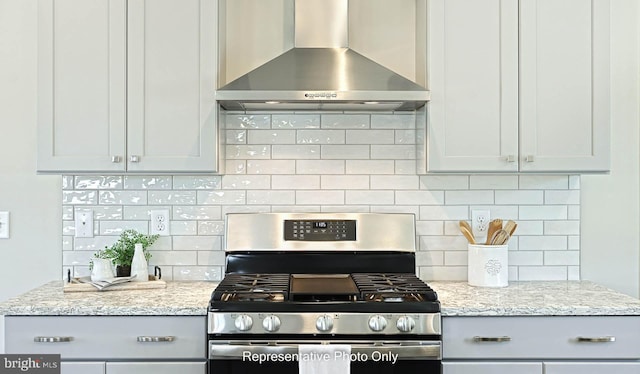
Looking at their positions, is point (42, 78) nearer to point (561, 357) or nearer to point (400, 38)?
point (400, 38)

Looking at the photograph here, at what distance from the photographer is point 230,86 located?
103 inches

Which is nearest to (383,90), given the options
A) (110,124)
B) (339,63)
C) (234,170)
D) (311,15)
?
(339,63)

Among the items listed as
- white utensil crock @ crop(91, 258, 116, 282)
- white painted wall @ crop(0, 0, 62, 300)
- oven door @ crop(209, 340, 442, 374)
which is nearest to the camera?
oven door @ crop(209, 340, 442, 374)

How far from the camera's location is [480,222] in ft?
9.84

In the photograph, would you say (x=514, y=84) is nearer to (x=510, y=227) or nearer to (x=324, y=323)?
(x=510, y=227)

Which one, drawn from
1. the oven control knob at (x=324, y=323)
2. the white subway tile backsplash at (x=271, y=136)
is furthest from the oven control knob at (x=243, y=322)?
the white subway tile backsplash at (x=271, y=136)

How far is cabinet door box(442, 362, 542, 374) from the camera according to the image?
2332 millimetres

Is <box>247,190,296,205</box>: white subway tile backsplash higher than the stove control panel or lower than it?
higher

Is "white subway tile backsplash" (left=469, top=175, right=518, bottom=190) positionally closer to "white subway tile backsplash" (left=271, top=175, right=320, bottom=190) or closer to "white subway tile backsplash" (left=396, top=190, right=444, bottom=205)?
"white subway tile backsplash" (left=396, top=190, right=444, bottom=205)

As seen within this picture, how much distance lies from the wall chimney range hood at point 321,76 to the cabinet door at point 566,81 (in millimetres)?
456

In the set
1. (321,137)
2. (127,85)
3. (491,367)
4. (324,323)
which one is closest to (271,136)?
(321,137)

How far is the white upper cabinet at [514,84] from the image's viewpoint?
2.65 meters

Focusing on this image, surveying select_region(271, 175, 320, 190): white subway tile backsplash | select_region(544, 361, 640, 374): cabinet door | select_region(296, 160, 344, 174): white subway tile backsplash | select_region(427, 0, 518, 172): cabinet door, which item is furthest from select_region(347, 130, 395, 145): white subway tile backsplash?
select_region(544, 361, 640, 374): cabinet door

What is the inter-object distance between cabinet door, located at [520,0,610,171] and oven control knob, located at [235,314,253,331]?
1.34 metres
